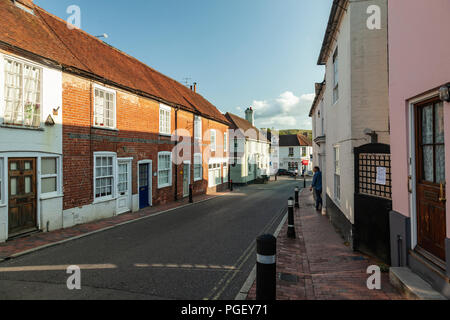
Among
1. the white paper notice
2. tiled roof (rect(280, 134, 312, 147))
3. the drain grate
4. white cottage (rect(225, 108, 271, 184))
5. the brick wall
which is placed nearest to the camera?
the drain grate

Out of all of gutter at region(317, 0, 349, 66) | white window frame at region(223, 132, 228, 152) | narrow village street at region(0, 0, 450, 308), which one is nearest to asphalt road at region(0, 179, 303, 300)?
narrow village street at region(0, 0, 450, 308)

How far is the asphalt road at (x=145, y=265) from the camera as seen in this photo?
15.5 ft

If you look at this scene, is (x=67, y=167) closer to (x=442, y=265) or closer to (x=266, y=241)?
A: (x=266, y=241)

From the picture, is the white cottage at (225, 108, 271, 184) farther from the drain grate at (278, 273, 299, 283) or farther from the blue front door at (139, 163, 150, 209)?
the drain grate at (278, 273, 299, 283)

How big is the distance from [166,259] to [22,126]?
19.6 feet

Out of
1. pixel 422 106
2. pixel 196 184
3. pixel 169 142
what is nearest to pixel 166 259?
pixel 422 106

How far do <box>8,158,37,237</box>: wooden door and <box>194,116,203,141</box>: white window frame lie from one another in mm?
13048

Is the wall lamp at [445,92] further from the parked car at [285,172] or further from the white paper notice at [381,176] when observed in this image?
the parked car at [285,172]

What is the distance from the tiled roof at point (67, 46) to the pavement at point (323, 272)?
366 inches

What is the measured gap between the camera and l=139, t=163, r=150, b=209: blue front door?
14.3 meters

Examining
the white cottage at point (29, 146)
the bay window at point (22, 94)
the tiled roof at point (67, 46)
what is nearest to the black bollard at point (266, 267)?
the white cottage at point (29, 146)

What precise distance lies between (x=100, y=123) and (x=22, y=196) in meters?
4.20

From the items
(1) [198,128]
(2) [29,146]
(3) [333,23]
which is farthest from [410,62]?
(1) [198,128]

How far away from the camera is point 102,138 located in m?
11.4
